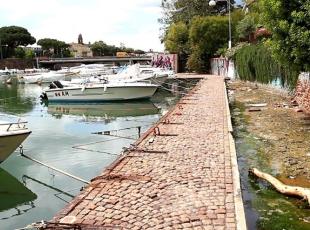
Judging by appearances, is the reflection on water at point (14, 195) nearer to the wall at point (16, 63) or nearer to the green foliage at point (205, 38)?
the green foliage at point (205, 38)

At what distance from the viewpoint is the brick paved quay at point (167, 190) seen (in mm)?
7172

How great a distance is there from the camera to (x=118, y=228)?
22.7 feet

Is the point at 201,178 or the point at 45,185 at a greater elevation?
the point at 201,178

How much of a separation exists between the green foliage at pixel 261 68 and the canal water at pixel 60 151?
7472mm

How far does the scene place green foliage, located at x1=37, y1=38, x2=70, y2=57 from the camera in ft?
415

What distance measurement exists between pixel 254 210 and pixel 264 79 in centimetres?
2507

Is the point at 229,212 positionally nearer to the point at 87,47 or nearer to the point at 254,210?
the point at 254,210

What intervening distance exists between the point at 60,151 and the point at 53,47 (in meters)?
118

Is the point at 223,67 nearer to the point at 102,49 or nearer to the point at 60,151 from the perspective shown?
the point at 60,151

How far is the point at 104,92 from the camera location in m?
31.1

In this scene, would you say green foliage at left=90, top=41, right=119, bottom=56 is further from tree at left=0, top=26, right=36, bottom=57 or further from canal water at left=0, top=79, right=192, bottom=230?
canal water at left=0, top=79, right=192, bottom=230

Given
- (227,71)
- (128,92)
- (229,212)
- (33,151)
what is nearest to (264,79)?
(128,92)

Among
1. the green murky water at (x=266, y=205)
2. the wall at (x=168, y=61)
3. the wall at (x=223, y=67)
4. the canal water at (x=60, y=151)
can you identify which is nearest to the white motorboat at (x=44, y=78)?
the wall at (x=168, y=61)

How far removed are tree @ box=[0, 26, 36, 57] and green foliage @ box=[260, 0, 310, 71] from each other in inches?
4103
